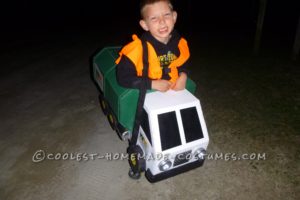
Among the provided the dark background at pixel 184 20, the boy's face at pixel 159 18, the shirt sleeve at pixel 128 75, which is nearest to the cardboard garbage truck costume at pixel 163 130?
the shirt sleeve at pixel 128 75

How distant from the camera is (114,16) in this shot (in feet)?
39.2

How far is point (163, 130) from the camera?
263 centimetres

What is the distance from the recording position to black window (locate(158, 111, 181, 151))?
2627mm

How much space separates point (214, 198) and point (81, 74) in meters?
4.32

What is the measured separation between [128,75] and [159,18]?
0.69 meters

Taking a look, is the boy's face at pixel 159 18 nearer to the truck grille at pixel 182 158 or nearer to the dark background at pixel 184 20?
the truck grille at pixel 182 158

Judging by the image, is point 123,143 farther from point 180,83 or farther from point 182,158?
point 180,83

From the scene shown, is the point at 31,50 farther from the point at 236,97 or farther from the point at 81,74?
the point at 236,97

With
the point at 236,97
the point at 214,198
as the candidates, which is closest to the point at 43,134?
the point at 214,198

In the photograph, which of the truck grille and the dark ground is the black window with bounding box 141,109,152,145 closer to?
the truck grille

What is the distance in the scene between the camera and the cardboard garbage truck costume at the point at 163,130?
263 cm

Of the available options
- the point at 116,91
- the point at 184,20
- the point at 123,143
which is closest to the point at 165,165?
the point at 116,91

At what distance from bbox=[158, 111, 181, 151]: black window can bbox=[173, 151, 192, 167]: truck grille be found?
0.19m

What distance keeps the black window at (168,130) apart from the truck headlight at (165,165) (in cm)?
20
